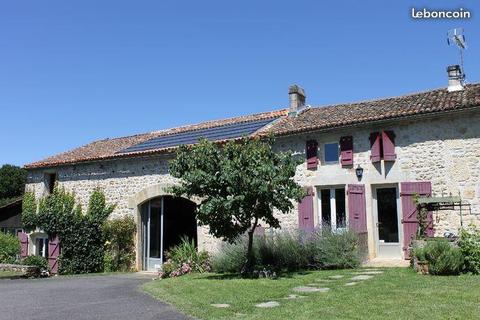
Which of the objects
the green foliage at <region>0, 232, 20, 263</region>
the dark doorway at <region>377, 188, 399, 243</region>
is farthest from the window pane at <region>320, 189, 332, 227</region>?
the green foliage at <region>0, 232, 20, 263</region>

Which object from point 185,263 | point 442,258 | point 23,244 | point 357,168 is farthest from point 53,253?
point 442,258

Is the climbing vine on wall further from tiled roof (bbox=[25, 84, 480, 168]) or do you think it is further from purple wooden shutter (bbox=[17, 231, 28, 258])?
tiled roof (bbox=[25, 84, 480, 168])

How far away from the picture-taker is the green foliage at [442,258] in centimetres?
952

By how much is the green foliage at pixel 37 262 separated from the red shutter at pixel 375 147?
512 inches

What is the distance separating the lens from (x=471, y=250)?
968 cm

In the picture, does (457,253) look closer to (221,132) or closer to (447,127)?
(447,127)

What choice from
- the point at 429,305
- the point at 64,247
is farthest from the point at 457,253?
the point at 64,247

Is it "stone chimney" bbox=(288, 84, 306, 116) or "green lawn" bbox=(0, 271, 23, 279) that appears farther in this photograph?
"stone chimney" bbox=(288, 84, 306, 116)

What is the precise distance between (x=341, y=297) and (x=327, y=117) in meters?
8.80

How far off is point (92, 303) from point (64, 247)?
34.6ft

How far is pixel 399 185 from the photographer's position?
1290 cm

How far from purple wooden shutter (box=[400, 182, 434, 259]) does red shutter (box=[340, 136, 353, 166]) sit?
1.65m

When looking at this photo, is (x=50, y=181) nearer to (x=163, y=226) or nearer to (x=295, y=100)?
(x=163, y=226)

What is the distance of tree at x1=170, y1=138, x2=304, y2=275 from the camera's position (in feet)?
33.9
